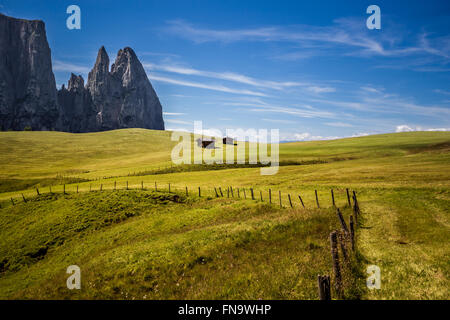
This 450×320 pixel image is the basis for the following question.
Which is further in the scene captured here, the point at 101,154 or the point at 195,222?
the point at 101,154

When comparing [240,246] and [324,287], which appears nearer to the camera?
[324,287]

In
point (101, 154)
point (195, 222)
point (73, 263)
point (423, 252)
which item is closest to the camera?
point (423, 252)

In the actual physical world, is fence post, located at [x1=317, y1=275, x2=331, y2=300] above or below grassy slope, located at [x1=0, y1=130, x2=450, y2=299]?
above

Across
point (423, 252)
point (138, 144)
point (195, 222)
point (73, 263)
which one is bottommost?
point (73, 263)

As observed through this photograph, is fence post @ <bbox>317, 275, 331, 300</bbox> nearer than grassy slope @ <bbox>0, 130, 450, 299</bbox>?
Yes

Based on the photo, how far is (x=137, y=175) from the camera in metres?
69.4

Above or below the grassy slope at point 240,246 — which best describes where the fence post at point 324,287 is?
above

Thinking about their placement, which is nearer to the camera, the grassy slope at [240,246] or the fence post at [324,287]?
the fence post at [324,287]

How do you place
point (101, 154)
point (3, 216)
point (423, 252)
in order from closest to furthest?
point (423, 252) → point (3, 216) → point (101, 154)

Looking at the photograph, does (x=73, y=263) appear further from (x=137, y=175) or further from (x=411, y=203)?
(x=137, y=175)

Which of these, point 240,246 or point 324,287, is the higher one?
point 324,287

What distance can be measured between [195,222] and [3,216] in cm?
2959

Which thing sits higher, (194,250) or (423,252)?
(423,252)
